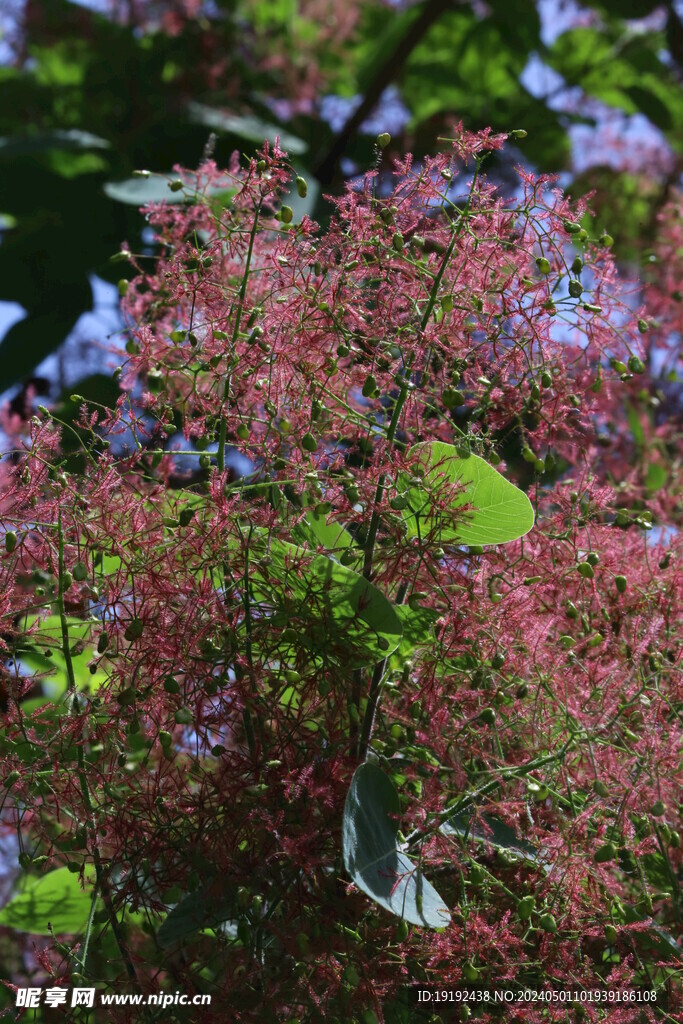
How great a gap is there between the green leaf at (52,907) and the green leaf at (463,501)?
1.62ft

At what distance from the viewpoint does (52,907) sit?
3.46 feet

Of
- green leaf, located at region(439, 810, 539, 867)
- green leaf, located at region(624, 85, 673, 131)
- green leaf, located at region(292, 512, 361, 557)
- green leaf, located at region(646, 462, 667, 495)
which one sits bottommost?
green leaf, located at region(439, 810, 539, 867)

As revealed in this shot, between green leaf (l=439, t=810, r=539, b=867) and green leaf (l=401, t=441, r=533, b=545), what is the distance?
213mm

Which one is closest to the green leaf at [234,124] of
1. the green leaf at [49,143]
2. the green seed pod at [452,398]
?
the green leaf at [49,143]

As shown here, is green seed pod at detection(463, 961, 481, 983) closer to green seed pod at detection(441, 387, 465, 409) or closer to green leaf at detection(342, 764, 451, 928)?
green leaf at detection(342, 764, 451, 928)

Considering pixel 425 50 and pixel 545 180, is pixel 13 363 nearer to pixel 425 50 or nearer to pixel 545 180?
pixel 545 180

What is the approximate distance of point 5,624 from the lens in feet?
2.82

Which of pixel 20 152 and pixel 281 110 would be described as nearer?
pixel 20 152

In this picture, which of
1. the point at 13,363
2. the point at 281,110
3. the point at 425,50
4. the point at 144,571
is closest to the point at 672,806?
the point at 144,571

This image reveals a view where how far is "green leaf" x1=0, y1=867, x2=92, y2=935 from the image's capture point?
3.44 feet

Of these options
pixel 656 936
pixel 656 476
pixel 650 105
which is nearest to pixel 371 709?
pixel 656 936

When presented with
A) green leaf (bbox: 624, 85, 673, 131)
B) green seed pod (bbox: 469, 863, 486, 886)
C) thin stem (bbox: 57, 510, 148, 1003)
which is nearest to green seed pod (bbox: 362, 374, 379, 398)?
thin stem (bbox: 57, 510, 148, 1003)

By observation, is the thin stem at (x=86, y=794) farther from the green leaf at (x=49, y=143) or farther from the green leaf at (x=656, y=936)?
the green leaf at (x=49, y=143)

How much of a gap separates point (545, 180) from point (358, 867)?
0.55m
